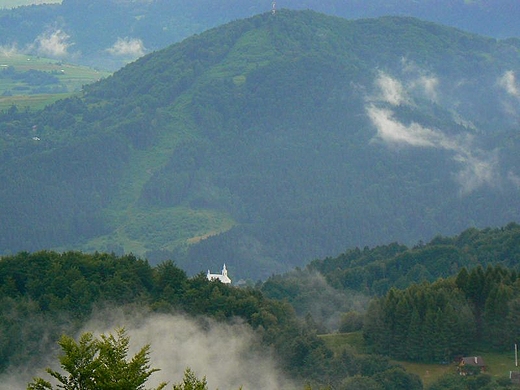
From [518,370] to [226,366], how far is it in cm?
1706

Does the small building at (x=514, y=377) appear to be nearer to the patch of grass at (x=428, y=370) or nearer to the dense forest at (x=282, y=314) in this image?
the dense forest at (x=282, y=314)

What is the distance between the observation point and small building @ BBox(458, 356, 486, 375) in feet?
322

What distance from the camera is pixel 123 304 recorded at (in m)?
102

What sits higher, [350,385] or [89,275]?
[89,275]

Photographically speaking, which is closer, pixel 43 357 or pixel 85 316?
pixel 43 357

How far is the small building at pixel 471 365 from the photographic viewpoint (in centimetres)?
9825

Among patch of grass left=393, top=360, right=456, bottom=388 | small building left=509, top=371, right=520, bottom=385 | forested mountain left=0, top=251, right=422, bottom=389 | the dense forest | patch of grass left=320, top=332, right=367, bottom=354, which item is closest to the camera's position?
small building left=509, top=371, right=520, bottom=385

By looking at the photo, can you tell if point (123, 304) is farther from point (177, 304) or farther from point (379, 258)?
point (379, 258)

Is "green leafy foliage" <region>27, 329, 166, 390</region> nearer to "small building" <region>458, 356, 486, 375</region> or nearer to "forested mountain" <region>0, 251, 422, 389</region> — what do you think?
"forested mountain" <region>0, 251, 422, 389</region>

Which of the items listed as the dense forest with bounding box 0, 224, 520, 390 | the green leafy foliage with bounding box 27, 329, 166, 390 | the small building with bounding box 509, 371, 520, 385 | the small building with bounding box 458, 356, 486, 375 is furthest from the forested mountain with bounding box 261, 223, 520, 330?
the green leafy foliage with bounding box 27, 329, 166, 390

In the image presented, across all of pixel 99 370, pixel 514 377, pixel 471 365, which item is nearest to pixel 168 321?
pixel 471 365

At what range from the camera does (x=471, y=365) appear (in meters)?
99.0

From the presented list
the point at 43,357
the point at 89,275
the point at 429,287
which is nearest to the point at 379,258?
the point at 429,287

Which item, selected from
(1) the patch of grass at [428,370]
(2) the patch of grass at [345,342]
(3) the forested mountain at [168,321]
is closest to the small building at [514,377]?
(1) the patch of grass at [428,370]
